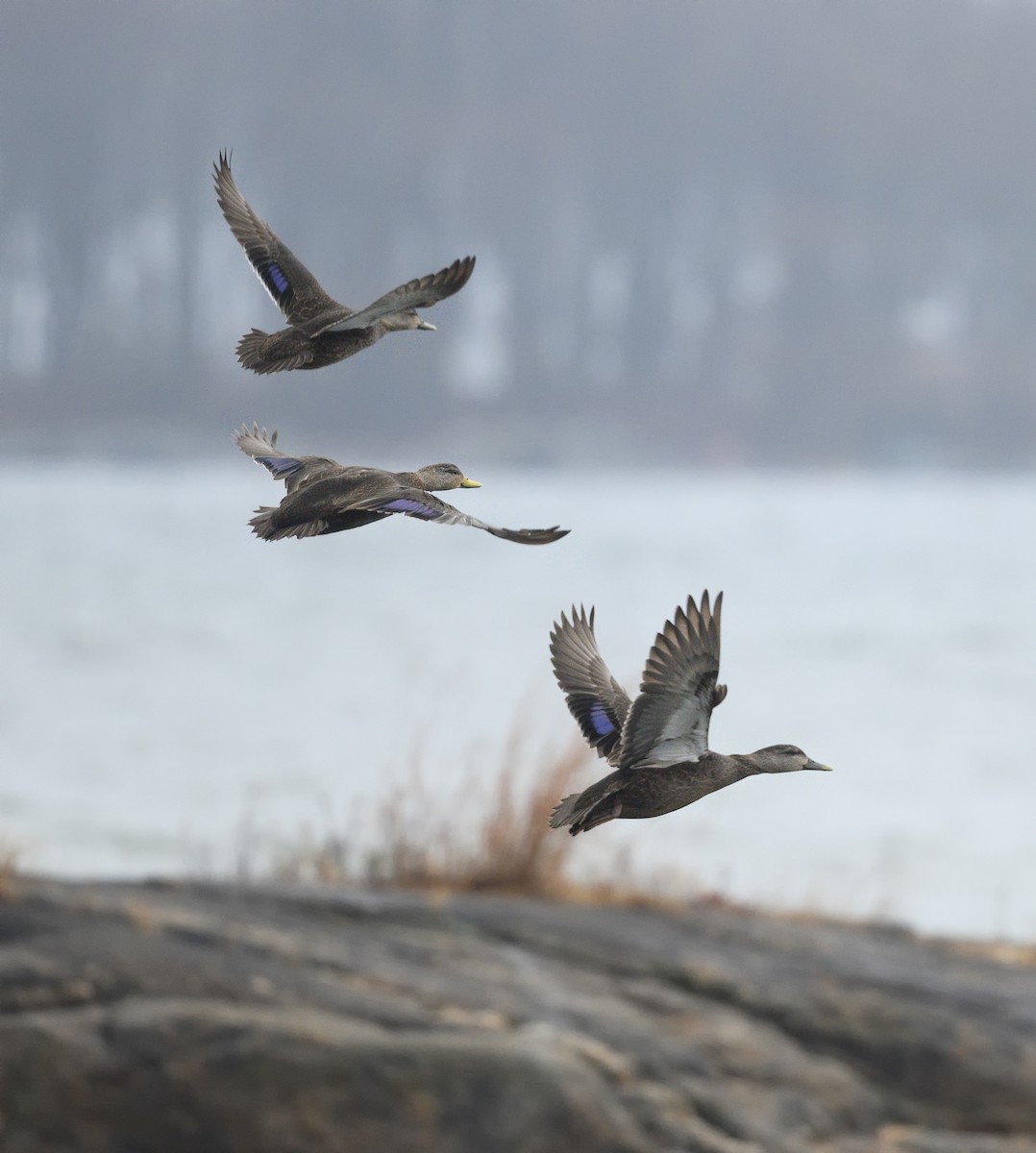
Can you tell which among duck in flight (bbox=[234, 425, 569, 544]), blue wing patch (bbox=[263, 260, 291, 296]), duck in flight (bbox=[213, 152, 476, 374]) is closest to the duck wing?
duck in flight (bbox=[234, 425, 569, 544])

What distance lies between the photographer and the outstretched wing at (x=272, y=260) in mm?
1179

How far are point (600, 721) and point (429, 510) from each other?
353 mm

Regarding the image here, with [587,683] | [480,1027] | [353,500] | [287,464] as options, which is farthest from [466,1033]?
[353,500]

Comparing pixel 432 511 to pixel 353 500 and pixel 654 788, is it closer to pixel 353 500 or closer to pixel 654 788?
pixel 353 500

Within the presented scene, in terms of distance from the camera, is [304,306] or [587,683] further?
[587,683]

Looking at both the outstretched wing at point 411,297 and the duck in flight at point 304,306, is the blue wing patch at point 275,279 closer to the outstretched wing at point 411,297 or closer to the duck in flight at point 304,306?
the duck in flight at point 304,306

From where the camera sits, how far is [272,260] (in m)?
1.24

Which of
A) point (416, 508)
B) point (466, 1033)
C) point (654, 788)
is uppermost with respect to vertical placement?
point (416, 508)

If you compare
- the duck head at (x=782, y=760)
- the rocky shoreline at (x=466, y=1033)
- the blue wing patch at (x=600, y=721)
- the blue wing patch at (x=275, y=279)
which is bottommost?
the rocky shoreline at (x=466, y=1033)

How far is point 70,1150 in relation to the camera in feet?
27.0

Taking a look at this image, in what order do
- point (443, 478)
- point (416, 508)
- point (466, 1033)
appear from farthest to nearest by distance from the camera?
1. point (466, 1033)
2. point (443, 478)
3. point (416, 508)

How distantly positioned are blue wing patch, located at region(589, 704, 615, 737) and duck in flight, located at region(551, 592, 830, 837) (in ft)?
0.44

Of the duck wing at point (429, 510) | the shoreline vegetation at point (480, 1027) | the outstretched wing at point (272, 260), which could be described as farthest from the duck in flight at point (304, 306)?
the shoreline vegetation at point (480, 1027)

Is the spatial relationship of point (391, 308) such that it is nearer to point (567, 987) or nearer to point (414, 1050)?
point (414, 1050)
